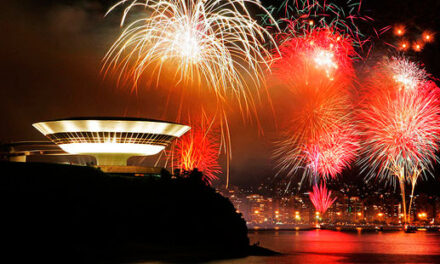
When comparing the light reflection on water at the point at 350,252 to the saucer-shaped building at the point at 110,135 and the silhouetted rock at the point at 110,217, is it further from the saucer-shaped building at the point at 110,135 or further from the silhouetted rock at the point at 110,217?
the saucer-shaped building at the point at 110,135

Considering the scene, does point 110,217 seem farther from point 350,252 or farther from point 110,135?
point 350,252

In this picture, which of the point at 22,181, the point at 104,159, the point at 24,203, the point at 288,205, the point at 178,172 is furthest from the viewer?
the point at 288,205

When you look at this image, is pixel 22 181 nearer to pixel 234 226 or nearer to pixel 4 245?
pixel 4 245

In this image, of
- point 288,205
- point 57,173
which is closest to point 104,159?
point 57,173

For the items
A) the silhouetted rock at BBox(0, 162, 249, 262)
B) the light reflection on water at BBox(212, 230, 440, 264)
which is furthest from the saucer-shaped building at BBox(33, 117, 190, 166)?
the light reflection on water at BBox(212, 230, 440, 264)

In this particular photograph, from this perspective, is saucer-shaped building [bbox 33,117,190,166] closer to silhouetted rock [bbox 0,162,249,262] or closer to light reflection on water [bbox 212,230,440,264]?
silhouetted rock [bbox 0,162,249,262]

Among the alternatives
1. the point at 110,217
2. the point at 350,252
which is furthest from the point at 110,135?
the point at 350,252
